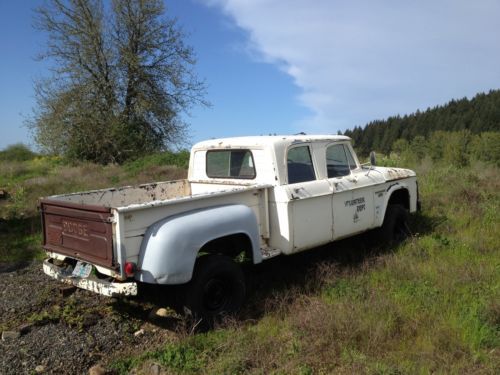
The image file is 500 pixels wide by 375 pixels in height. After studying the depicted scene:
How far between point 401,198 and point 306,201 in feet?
8.52

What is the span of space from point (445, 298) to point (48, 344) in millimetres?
3764

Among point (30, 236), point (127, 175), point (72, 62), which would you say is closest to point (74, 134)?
point (72, 62)

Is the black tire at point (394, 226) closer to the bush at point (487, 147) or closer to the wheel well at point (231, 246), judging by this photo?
the wheel well at point (231, 246)

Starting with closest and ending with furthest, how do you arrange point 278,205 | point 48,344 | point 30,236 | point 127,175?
point 48,344
point 278,205
point 30,236
point 127,175

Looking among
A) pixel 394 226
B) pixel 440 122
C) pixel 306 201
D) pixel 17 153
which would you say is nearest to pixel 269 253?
pixel 306 201

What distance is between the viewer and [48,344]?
371 centimetres

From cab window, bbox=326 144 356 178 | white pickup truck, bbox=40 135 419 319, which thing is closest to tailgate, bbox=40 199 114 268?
white pickup truck, bbox=40 135 419 319

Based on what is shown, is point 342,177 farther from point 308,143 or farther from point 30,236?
point 30,236

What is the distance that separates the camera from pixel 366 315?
389cm

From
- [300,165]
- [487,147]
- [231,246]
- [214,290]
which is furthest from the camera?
[487,147]

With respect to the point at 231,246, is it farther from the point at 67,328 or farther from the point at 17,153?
the point at 17,153

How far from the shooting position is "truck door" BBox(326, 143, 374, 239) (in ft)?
17.2

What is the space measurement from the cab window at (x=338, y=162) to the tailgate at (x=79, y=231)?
293 cm

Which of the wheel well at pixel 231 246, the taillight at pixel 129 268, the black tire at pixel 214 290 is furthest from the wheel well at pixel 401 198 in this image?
the taillight at pixel 129 268
